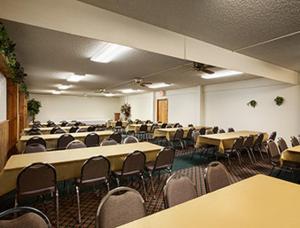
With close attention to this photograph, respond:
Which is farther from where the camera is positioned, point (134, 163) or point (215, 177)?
point (134, 163)

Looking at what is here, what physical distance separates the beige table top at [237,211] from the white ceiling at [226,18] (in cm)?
211

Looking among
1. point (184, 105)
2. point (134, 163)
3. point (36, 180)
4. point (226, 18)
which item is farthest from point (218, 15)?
point (184, 105)

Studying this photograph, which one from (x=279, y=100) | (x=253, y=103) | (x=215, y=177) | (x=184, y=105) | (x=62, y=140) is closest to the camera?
(x=215, y=177)

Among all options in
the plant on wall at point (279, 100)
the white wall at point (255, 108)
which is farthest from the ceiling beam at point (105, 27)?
the white wall at point (255, 108)

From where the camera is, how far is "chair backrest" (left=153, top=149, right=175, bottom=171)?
3.17 metres

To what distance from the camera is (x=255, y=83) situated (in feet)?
23.2

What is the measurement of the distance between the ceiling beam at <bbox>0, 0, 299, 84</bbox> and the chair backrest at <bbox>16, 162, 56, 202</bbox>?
1.66m

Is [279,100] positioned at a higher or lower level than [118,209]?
higher

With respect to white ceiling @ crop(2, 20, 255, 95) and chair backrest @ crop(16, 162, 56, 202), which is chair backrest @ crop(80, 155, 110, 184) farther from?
white ceiling @ crop(2, 20, 255, 95)

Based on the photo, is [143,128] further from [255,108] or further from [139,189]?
[139,189]

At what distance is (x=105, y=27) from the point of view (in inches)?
98.0

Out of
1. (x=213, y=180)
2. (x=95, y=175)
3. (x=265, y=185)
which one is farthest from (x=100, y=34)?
(x=265, y=185)

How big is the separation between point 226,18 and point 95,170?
9.24ft

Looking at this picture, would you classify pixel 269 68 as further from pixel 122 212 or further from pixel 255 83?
pixel 122 212
